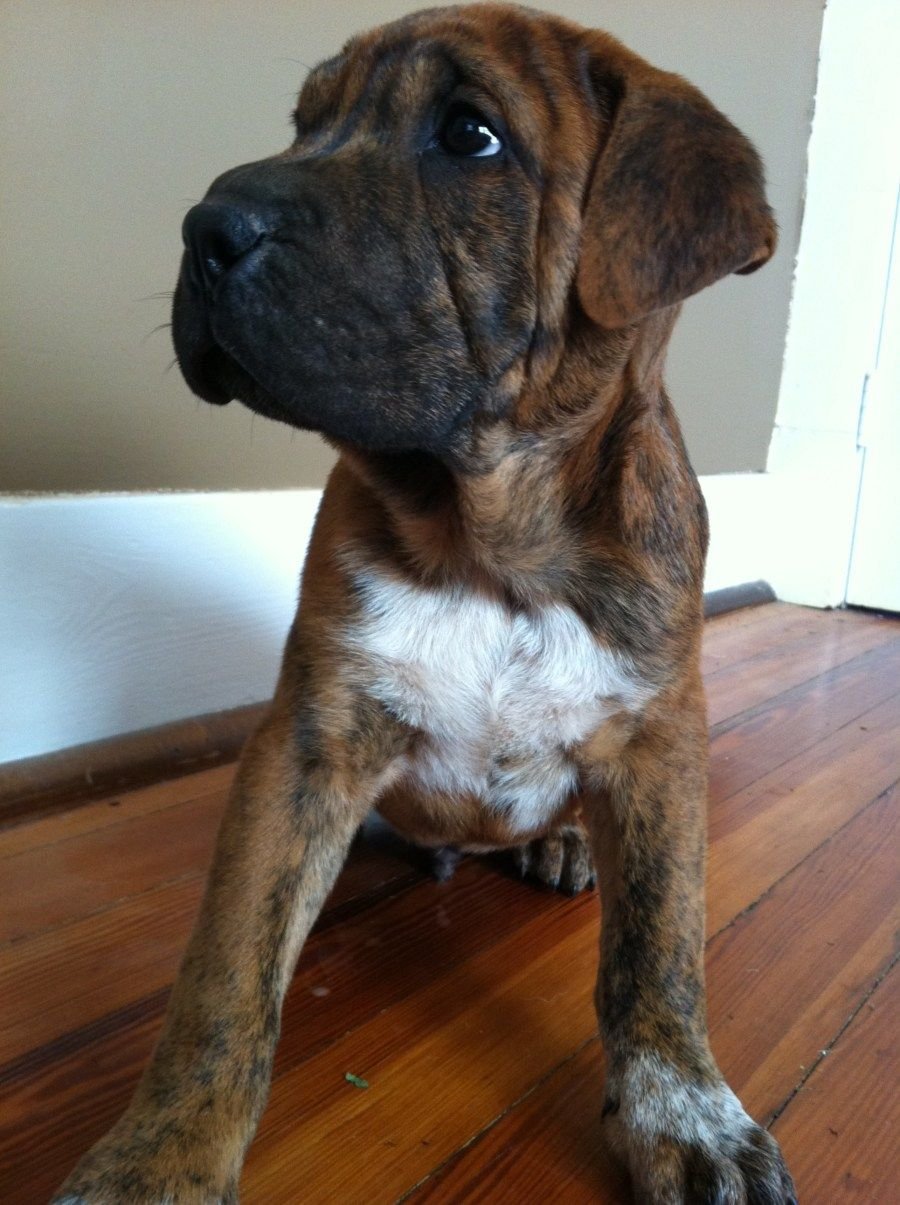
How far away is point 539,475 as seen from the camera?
55.6 inches

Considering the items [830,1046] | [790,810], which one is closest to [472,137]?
[830,1046]

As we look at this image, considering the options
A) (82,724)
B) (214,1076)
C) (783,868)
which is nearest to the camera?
(214,1076)

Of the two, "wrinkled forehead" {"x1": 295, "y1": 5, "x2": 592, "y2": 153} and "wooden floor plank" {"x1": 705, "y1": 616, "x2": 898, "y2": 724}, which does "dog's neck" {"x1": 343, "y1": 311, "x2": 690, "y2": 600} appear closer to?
"wrinkled forehead" {"x1": 295, "y1": 5, "x2": 592, "y2": 153}

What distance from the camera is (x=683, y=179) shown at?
4.17ft

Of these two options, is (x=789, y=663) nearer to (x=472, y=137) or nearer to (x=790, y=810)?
(x=790, y=810)

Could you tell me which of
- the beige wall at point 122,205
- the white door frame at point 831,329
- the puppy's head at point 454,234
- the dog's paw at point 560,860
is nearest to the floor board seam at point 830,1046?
the dog's paw at point 560,860

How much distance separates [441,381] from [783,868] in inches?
46.9

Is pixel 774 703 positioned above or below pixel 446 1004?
below

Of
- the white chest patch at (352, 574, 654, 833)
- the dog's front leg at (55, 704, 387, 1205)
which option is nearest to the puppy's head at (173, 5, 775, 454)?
the white chest patch at (352, 574, 654, 833)

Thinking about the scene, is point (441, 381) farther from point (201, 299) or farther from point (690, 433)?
point (690, 433)

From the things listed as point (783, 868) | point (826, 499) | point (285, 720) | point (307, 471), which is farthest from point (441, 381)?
point (826, 499)

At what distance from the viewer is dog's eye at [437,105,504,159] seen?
4.30 ft

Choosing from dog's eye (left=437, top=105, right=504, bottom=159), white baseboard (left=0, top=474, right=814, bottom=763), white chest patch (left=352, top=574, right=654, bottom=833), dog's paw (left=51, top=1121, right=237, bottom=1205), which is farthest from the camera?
white baseboard (left=0, top=474, right=814, bottom=763)

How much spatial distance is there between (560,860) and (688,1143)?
2.26 ft
